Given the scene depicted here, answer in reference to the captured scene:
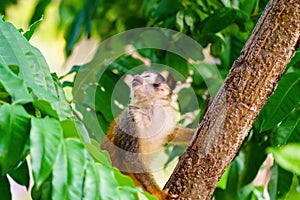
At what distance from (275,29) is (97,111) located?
24.4 inches

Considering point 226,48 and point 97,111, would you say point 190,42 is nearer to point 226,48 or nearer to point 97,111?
point 226,48

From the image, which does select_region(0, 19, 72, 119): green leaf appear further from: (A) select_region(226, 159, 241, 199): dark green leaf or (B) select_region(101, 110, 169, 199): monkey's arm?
(A) select_region(226, 159, 241, 199): dark green leaf

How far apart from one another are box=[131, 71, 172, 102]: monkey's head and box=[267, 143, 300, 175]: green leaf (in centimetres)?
99

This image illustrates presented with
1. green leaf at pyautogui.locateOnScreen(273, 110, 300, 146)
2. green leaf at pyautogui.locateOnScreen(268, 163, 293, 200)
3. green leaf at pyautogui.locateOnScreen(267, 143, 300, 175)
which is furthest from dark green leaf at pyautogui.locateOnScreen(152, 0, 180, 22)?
green leaf at pyautogui.locateOnScreen(267, 143, 300, 175)

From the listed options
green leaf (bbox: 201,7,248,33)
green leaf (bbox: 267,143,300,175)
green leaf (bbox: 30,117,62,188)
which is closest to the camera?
green leaf (bbox: 267,143,300,175)

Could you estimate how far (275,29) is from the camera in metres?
1.19

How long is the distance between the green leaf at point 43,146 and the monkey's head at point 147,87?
69cm

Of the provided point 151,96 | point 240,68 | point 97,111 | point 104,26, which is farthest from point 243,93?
point 104,26

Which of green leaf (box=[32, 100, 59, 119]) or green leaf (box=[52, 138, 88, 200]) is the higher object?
green leaf (box=[32, 100, 59, 119])

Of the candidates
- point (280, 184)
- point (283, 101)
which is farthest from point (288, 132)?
point (280, 184)

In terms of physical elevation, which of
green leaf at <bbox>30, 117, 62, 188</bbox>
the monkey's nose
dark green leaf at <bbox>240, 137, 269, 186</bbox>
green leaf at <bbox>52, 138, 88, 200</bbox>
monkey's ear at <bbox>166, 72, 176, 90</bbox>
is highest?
green leaf at <bbox>30, 117, 62, 188</bbox>

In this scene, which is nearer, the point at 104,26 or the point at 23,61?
the point at 23,61

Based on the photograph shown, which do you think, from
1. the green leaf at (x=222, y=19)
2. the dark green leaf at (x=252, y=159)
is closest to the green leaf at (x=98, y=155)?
the green leaf at (x=222, y=19)

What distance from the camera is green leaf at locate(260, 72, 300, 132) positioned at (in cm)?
132
